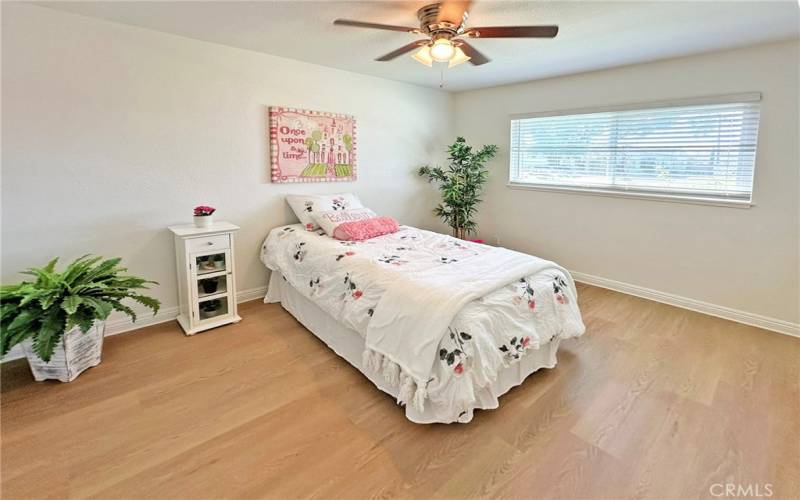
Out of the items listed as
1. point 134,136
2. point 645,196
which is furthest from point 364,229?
point 645,196

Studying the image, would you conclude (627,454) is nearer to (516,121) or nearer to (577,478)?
(577,478)

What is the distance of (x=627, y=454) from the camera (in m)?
1.71

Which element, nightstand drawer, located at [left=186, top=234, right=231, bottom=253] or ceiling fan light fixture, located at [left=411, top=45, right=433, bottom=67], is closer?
ceiling fan light fixture, located at [left=411, top=45, right=433, bottom=67]

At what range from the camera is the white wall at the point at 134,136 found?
2381 millimetres

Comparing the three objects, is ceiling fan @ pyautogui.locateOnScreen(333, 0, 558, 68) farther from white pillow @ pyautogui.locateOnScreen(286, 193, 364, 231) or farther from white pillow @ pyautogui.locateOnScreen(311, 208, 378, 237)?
white pillow @ pyautogui.locateOnScreen(286, 193, 364, 231)

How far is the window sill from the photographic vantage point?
10.0 ft

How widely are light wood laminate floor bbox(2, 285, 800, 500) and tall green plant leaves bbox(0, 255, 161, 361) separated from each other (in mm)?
366

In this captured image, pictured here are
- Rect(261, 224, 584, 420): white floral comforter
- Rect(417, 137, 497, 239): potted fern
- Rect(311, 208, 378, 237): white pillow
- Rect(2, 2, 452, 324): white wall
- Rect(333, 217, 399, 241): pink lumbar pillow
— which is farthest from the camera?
Rect(417, 137, 497, 239): potted fern

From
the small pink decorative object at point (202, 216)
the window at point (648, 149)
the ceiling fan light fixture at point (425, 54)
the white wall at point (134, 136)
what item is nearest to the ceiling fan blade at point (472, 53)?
the ceiling fan light fixture at point (425, 54)

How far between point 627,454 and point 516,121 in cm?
Result: 369

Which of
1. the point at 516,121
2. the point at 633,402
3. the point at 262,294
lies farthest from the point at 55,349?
the point at 516,121

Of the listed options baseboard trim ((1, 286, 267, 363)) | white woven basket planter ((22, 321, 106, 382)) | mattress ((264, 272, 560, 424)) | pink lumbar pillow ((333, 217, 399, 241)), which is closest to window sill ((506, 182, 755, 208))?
pink lumbar pillow ((333, 217, 399, 241))

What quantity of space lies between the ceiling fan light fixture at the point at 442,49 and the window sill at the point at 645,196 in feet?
7.51

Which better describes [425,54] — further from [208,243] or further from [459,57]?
[208,243]
